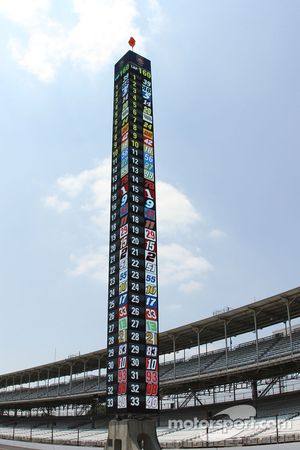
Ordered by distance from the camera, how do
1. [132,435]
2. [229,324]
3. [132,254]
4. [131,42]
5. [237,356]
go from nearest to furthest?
[132,435] < [132,254] < [131,42] < [229,324] < [237,356]

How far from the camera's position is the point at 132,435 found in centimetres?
3120

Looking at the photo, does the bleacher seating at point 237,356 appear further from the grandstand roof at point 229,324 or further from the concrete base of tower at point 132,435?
the concrete base of tower at point 132,435

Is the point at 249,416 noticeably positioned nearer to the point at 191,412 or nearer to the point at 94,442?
the point at 191,412

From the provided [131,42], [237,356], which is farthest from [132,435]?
[131,42]

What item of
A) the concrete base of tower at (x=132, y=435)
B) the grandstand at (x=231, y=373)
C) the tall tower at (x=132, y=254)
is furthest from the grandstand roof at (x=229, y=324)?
the concrete base of tower at (x=132, y=435)

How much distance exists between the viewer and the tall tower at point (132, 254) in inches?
1278

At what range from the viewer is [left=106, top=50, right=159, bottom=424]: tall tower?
32.5m

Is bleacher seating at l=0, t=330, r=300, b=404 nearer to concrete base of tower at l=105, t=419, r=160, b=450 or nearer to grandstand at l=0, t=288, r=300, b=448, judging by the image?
grandstand at l=0, t=288, r=300, b=448

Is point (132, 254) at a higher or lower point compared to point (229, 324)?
higher

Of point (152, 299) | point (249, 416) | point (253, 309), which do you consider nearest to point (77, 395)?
point (249, 416)

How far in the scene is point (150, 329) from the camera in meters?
34.2

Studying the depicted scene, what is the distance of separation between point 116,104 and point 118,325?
19499mm

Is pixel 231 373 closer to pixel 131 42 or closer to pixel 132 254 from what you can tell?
pixel 132 254

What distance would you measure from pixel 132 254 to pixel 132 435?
12259 millimetres
